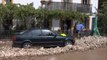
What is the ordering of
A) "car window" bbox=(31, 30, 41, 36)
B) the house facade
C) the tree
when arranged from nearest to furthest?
"car window" bbox=(31, 30, 41, 36) < the house facade < the tree

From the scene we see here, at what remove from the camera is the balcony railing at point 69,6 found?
38.1m

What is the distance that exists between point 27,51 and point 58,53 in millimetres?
2105

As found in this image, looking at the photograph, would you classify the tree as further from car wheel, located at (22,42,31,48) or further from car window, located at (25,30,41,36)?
car wheel, located at (22,42,31,48)

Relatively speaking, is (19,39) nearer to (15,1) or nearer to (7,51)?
(7,51)

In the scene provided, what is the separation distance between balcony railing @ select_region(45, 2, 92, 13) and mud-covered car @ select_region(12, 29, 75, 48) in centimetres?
1185

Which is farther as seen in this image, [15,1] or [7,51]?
[15,1]

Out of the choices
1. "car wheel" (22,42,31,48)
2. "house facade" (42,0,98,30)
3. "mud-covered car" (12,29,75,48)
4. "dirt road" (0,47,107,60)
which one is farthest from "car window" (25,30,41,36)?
"house facade" (42,0,98,30)

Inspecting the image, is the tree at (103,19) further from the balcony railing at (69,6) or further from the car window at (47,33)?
the car window at (47,33)

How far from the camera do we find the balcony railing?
125 ft

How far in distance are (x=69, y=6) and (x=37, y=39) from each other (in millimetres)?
15479

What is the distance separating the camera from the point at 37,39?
82.5 feet

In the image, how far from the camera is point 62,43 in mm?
26297

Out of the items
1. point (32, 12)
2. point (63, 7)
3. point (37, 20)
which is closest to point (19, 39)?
point (32, 12)

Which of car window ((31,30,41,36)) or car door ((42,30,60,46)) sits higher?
car window ((31,30,41,36))
